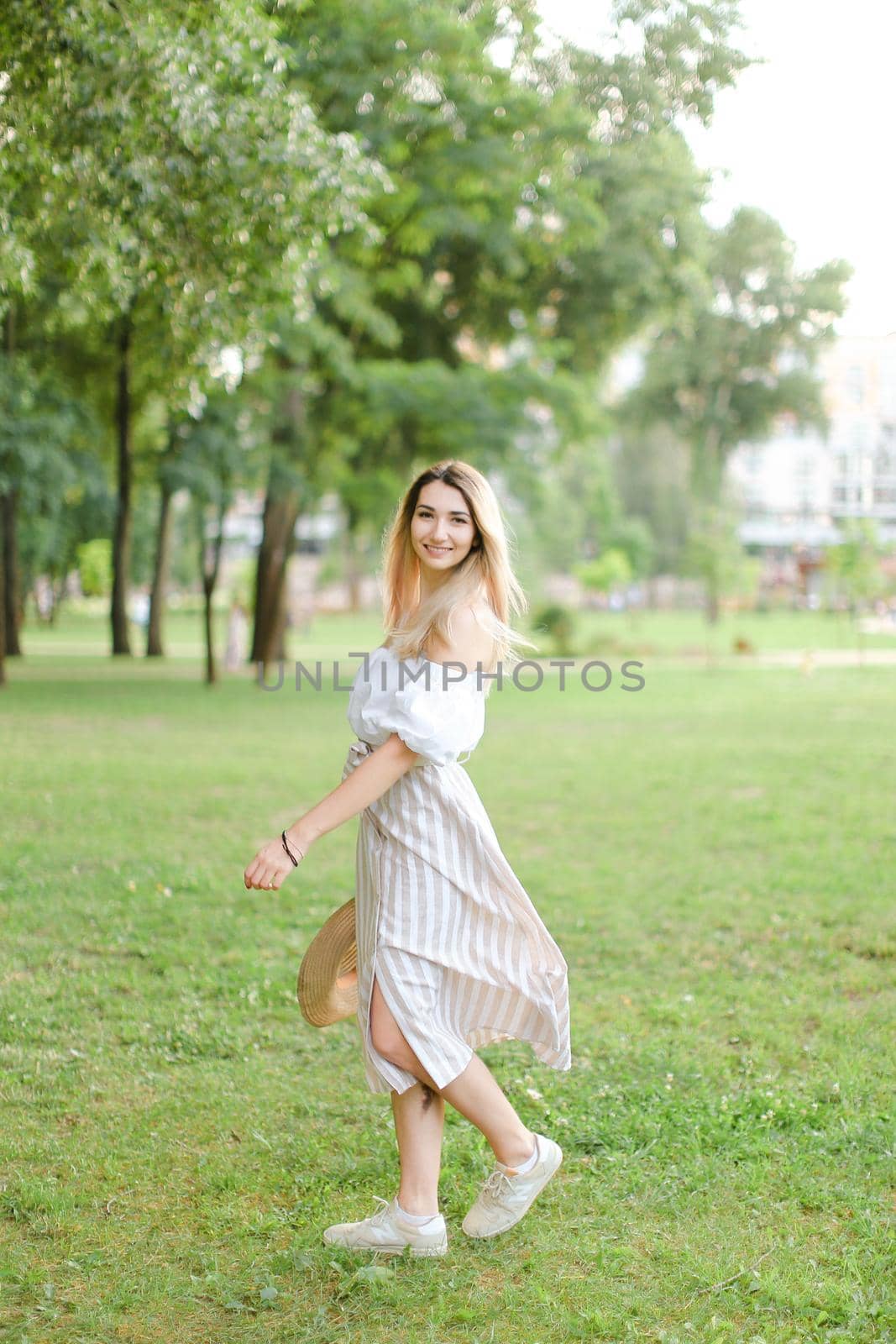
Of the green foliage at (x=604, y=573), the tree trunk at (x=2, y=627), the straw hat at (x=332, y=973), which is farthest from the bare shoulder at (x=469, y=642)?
the green foliage at (x=604, y=573)

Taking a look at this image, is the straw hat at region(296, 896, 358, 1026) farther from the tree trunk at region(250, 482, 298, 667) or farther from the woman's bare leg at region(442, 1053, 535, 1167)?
the tree trunk at region(250, 482, 298, 667)

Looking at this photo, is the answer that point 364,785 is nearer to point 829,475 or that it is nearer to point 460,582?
point 460,582

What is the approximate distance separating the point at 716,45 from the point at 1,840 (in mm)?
14300

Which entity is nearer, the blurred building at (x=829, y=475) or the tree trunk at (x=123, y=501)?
the tree trunk at (x=123, y=501)

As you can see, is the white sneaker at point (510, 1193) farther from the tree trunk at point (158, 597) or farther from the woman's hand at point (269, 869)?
the tree trunk at point (158, 597)

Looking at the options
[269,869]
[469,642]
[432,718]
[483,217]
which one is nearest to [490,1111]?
[269,869]

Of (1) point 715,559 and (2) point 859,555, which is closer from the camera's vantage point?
(2) point 859,555

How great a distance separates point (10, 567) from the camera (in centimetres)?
2155

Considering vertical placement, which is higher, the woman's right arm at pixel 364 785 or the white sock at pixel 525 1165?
the woman's right arm at pixel 364 785

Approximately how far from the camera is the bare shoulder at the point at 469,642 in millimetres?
3111

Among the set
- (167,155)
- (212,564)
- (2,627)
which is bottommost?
(2,627)

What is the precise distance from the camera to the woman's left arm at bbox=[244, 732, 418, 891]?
2893mm

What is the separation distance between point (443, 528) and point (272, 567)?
1996 cm

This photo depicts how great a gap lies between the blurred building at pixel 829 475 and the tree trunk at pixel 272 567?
2221 inches
